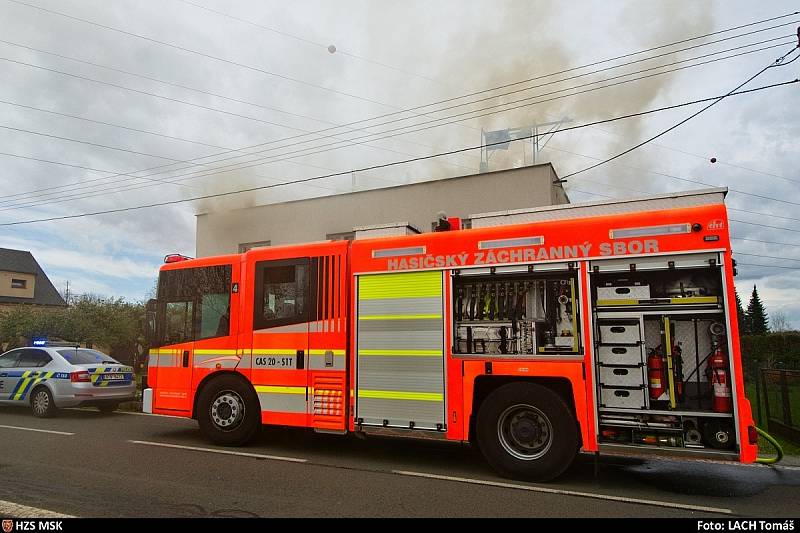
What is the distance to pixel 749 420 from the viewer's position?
5.16m

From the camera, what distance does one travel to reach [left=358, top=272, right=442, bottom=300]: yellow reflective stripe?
6.62m

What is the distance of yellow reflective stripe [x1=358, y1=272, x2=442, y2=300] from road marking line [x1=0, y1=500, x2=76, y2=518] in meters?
3.96

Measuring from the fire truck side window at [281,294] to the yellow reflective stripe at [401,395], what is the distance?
4.63 ft

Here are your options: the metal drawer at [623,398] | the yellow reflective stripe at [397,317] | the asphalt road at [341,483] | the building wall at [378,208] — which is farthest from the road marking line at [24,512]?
the building wall at [378,208]

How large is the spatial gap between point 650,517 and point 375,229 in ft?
15.4

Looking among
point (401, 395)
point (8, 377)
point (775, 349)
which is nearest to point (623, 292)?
point (401, 395)

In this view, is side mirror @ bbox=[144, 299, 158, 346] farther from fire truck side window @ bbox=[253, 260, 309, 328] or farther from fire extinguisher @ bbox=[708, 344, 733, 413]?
fire extinguisher @ bbox=[708, 344, 733, 413]

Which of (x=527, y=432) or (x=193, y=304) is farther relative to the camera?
A: (x=193, y=304)

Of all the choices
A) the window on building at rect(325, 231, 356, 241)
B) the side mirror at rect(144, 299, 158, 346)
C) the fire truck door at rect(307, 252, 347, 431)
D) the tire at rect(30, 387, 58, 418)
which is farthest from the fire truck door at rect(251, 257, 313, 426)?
the window on building at rect(325, 231, 356, 241)

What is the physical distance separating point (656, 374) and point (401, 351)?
296 centimetres

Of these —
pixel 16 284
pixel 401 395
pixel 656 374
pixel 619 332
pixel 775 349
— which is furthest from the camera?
pixel 16 284

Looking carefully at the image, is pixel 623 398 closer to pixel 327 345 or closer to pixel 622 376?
pixel 622 376

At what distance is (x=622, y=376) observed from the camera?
5.64m

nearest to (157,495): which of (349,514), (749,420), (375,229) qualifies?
(349,514)
